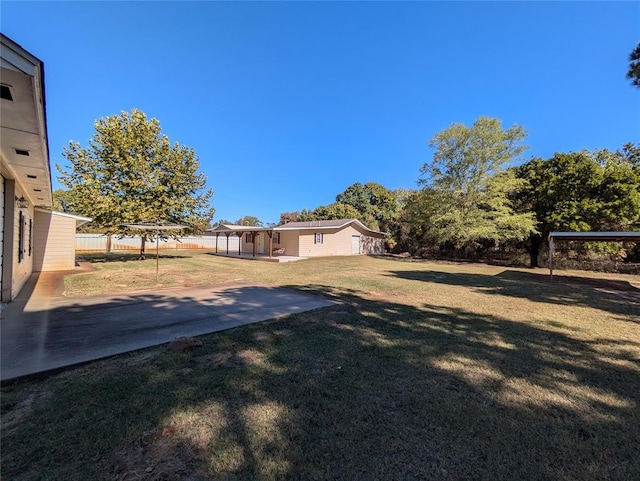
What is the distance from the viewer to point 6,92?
3.02 m

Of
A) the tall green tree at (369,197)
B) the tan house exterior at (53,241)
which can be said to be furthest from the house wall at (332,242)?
the tan house exterior at (53,241)

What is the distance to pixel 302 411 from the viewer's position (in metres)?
2.48

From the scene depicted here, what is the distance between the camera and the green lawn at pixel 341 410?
1897 mm

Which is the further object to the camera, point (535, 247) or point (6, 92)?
point (535, 247)

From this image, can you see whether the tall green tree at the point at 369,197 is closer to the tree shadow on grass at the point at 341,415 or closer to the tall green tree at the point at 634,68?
the tall green tree at the point at 634,68

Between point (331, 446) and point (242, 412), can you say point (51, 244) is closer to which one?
point (242, 412)

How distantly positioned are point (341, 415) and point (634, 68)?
29.9 feet

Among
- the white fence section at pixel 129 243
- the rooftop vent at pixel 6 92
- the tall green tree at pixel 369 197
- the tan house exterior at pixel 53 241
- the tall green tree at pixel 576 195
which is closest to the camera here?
the rooftop vent at pixel 6 92

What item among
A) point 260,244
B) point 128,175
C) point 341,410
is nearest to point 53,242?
point 128,175

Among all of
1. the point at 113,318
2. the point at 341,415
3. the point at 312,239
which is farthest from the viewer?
the point at 312,239

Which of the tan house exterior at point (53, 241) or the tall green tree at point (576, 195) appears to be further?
the tall green tree at point (576, 195)

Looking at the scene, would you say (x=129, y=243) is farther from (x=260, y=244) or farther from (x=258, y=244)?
(x=260, y=244)

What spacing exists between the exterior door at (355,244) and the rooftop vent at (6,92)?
23872 millimetres

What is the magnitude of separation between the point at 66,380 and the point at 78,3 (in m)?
9.71
